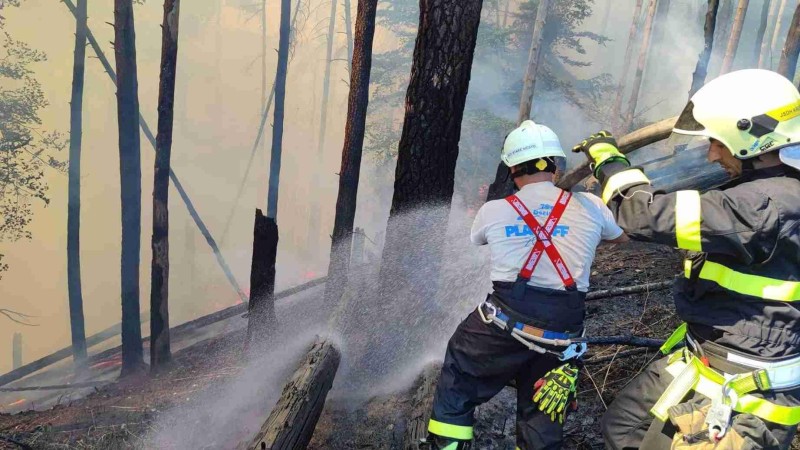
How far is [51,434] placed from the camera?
5.92 m

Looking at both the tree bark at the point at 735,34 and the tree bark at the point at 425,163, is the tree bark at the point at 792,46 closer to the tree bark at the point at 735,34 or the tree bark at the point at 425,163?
the tree bark at the point at 735,34

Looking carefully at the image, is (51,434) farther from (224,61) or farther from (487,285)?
(224,61)

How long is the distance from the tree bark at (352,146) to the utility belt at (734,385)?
6045 millimetres

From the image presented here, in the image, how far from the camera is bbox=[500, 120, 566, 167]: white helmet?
3.20m

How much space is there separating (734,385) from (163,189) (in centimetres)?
1223

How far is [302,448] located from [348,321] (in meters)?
1.87

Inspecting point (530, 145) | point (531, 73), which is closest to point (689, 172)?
point (530, 145)

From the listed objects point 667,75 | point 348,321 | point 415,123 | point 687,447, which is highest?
point 667,75

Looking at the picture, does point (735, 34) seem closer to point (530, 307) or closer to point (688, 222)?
point (530, 307)

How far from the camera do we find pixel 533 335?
3.05 metres

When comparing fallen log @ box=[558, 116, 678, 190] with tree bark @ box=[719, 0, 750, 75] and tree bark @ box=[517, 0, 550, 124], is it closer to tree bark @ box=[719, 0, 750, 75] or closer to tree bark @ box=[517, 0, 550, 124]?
tree bark @ box=[517, 0, 550, 124]

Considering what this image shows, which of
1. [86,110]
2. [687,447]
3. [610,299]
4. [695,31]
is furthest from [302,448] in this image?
[695,31]

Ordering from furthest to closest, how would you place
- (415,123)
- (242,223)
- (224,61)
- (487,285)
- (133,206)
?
(224,61) < (242,223) < (133,206) < (487,285) < (415,123)

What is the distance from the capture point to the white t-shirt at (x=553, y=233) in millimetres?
3027
